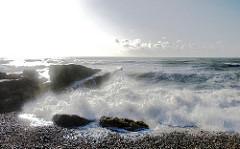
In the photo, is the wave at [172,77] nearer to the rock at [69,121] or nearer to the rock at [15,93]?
the rock at [15,93]

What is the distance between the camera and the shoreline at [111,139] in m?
15.9

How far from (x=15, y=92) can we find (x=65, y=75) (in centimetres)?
969

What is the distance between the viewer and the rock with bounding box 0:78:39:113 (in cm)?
2669

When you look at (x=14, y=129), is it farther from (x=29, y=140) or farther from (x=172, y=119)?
(x=172, y=119)

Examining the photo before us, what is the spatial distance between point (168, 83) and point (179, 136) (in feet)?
72.2

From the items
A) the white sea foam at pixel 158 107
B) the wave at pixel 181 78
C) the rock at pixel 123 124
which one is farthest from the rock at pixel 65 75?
the rock at pixel 123 124

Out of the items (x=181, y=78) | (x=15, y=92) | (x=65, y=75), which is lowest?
(x=181, y=78)

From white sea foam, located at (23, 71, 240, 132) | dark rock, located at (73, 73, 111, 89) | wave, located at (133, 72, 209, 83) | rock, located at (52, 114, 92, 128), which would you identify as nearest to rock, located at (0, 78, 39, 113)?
white sea foam, located at (23, 71, 240, 132)

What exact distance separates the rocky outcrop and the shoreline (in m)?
7.58

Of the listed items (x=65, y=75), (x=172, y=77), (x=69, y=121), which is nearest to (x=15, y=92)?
(x=65, y=75)

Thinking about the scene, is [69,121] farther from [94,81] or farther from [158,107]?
[94,81]

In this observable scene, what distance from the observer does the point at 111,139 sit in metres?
17.1

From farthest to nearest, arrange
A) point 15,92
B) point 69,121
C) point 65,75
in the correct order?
point 65,75
point 15,92
point 69,121

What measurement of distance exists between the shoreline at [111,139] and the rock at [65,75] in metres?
16.4
